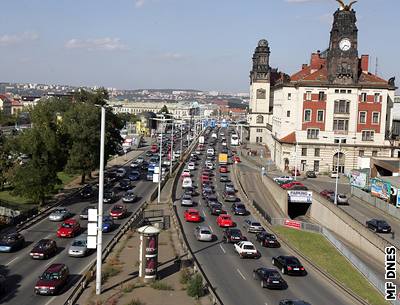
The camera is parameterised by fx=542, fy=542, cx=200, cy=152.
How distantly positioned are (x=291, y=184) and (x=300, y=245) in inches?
947

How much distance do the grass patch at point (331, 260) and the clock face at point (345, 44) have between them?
42898 mm

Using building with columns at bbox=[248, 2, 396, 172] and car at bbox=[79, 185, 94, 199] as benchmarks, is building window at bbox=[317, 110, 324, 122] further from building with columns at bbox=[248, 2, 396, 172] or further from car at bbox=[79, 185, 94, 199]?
car at bbox=[79, 185, 94, 199]

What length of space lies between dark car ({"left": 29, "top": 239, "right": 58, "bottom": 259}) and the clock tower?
6038 cm

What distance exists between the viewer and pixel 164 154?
119312 millimetres

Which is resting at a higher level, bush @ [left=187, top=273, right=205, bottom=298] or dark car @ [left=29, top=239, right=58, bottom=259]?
bush @ [left=187, top=273, right=205, bottom=298]

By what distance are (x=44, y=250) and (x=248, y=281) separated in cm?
1469

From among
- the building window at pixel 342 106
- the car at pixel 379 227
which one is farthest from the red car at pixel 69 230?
the building window at pixel 342 106

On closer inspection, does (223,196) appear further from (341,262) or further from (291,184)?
(341,262)

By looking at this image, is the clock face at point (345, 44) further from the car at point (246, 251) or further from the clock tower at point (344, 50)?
the car at point (246, 251)

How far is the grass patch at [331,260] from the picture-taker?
3609cm

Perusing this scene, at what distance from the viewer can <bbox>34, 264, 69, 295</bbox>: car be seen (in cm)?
2984

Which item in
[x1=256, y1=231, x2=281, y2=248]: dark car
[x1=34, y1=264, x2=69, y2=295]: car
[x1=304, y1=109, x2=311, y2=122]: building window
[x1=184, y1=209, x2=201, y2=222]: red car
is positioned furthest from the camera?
[x1=304, y1=109, x2=311, y2=122]: building window

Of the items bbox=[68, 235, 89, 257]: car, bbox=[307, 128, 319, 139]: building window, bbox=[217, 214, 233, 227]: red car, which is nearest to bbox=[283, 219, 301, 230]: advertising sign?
bbox=[217, 214, 233, 227]: red car

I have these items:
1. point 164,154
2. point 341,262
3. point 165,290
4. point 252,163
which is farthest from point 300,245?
point 164,154
